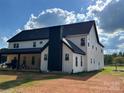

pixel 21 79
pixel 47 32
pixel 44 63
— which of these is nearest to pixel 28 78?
pixel 21 79

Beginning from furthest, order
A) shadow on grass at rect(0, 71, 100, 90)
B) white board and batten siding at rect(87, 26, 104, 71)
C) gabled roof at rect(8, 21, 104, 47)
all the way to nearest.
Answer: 1. white board and batten siding at rect(87, 26, 104, 71)
2. gabled roof at rect(8, 21, 104, 47)
3. shadow on grass at rect(0, 71, 100, 90)

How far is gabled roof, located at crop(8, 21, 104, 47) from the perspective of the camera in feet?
116

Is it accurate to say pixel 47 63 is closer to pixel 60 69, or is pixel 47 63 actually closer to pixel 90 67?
pixel 60 69

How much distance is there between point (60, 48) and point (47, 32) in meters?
10.2

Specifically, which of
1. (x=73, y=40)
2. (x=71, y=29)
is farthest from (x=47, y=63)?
(x=71, y=29)

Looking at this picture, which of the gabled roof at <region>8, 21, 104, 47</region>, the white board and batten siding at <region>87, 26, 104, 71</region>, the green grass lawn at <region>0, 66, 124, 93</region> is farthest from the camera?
the white board and batten siding at <region>87, 26, 104, 71</region>

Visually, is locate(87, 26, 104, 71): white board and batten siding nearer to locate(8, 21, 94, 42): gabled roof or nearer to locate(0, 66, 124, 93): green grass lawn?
locate(8, 21, 94, 42): gabled roof

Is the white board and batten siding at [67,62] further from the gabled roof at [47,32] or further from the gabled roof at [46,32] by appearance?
the gabled roof at [46,32]

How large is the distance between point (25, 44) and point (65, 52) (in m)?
13.5

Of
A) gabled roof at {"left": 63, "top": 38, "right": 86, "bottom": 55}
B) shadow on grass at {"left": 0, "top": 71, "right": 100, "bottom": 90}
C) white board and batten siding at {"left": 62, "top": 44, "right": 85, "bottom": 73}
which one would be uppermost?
gabled roof at {"left": 63, "top": 38, "right": 86, "bottom": 55}

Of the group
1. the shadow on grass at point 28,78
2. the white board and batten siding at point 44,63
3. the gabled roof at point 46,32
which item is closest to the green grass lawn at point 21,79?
the shadow on grass at point 28,78

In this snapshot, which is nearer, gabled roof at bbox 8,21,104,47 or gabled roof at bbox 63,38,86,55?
gabled roof at bbox 63,38,86,55

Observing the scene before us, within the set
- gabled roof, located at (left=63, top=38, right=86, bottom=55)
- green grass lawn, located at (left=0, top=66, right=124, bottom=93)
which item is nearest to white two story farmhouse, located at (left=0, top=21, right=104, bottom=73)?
gabled roof, located at (left=63, top=38, right=86, bottom=55)

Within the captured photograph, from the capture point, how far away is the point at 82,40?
33.9 meters
